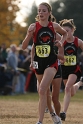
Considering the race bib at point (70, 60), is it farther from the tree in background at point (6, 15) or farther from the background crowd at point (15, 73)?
the tree in background at point (6, 15)

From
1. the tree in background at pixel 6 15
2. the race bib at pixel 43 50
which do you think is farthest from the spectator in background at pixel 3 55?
the tree in background at pixel 6 15

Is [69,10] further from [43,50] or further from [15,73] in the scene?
[43,50]

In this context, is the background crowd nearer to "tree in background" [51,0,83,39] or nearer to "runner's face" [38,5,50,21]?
"runner's face" [38,5,50,21]

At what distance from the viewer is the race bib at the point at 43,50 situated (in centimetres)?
973

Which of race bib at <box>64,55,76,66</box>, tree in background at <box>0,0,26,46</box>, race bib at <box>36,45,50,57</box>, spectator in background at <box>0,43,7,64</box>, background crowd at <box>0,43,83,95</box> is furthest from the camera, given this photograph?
tree in background at <box>0,0,26,46</box>

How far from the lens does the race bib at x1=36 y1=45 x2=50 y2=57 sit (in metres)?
9.73

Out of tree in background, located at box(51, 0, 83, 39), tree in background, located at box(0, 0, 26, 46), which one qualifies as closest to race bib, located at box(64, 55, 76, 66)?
tree in background, located at box(0, 0, 26, 46)

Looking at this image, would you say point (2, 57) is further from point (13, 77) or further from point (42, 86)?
point (42, 86)

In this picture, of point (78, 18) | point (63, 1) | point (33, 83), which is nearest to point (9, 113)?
point (33, 83)

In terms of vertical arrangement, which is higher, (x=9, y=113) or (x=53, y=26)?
(x=53, y=26)

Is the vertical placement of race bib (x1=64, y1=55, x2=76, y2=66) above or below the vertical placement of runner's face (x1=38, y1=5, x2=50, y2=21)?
below

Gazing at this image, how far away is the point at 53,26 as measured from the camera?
9883mm

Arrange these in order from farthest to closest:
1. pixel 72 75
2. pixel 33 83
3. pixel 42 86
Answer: pixel 33 83 → pixel 72 75 → pixel 42 86

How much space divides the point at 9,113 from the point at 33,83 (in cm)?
1183
